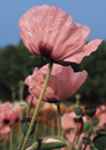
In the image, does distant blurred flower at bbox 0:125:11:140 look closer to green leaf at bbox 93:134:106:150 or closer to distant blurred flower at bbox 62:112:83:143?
distant blurred flower at bbox 62:112:83:143

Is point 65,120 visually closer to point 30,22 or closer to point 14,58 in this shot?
point 30,22

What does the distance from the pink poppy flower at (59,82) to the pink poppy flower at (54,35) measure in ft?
0.53

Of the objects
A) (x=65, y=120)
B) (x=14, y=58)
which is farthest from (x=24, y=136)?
(x=14, y=58)

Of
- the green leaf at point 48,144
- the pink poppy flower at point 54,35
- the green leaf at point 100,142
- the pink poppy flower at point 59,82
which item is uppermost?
the pink poppy flower at point 54,35

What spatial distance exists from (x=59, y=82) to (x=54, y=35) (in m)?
0.20

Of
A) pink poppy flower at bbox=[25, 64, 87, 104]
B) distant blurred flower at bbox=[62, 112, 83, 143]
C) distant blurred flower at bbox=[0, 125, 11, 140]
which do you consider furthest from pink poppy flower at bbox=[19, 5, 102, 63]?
distant blurred flower at bbox=[0, 125, 11, 140]

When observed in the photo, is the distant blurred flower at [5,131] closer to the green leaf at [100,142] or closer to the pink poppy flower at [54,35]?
the green leaf at [100,142]

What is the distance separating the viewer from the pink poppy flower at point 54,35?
1459 millimetres

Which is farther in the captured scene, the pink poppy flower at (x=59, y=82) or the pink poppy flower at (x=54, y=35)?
the pink poppy flower at (x=59, y=82)

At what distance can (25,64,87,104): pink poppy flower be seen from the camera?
1651 millimetres

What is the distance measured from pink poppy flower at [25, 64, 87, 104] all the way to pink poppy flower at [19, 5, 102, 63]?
0.16m

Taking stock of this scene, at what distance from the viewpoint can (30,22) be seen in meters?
1.48

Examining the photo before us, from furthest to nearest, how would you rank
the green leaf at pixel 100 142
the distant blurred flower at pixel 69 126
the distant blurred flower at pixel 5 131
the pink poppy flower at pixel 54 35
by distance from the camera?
1. the distant blurred flower at pixel 5 131
2. the distant blurred flower at pixel 69 126
3. the green leaf at pixel 100 142
4. the pink poppy flower at pixel 54 35

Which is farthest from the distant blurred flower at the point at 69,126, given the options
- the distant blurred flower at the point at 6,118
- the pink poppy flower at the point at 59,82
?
the distant blurred flower at the point at 6,118
